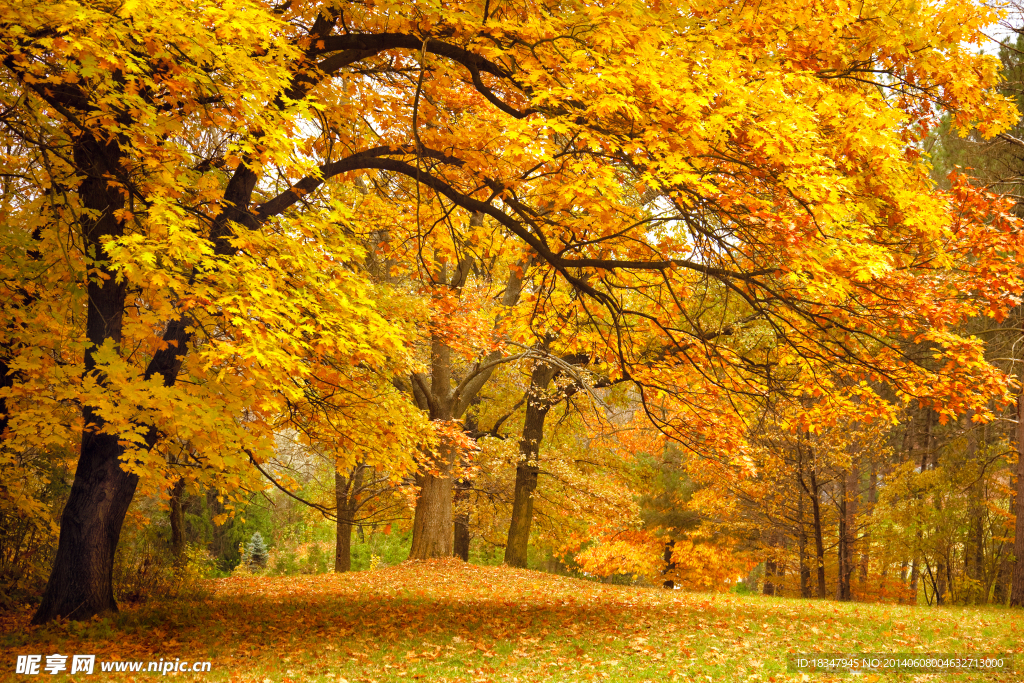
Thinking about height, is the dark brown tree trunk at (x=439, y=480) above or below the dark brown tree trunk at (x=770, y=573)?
above

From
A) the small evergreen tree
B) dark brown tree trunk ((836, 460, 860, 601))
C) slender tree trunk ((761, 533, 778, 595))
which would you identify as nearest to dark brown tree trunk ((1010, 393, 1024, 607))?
dark brown tree trunk ((836, 460, 860, 601))

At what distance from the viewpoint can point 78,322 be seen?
848 cm

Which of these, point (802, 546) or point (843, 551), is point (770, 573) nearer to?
point (802, 546)

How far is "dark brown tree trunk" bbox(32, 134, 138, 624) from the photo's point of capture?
7664 millimetres

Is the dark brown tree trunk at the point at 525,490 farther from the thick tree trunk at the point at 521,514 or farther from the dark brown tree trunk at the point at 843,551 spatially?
the dark brown tree trunk at the point at 843,551

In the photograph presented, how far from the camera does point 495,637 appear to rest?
7984 millimetres

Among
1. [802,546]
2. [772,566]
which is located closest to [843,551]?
[802,546]

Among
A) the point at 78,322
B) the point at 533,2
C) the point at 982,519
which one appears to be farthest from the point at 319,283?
the point at 982,519

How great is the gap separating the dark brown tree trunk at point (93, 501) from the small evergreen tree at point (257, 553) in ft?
65.0

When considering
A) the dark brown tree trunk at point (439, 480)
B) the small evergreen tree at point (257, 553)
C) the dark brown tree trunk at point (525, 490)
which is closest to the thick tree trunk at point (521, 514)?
the dark brown tree trunk at point (525, 490)

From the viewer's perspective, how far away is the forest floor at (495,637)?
6.46 m

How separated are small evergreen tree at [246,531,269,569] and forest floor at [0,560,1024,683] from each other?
55.2 ft

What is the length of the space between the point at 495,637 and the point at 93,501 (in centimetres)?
502

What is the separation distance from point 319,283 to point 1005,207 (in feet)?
23.8
